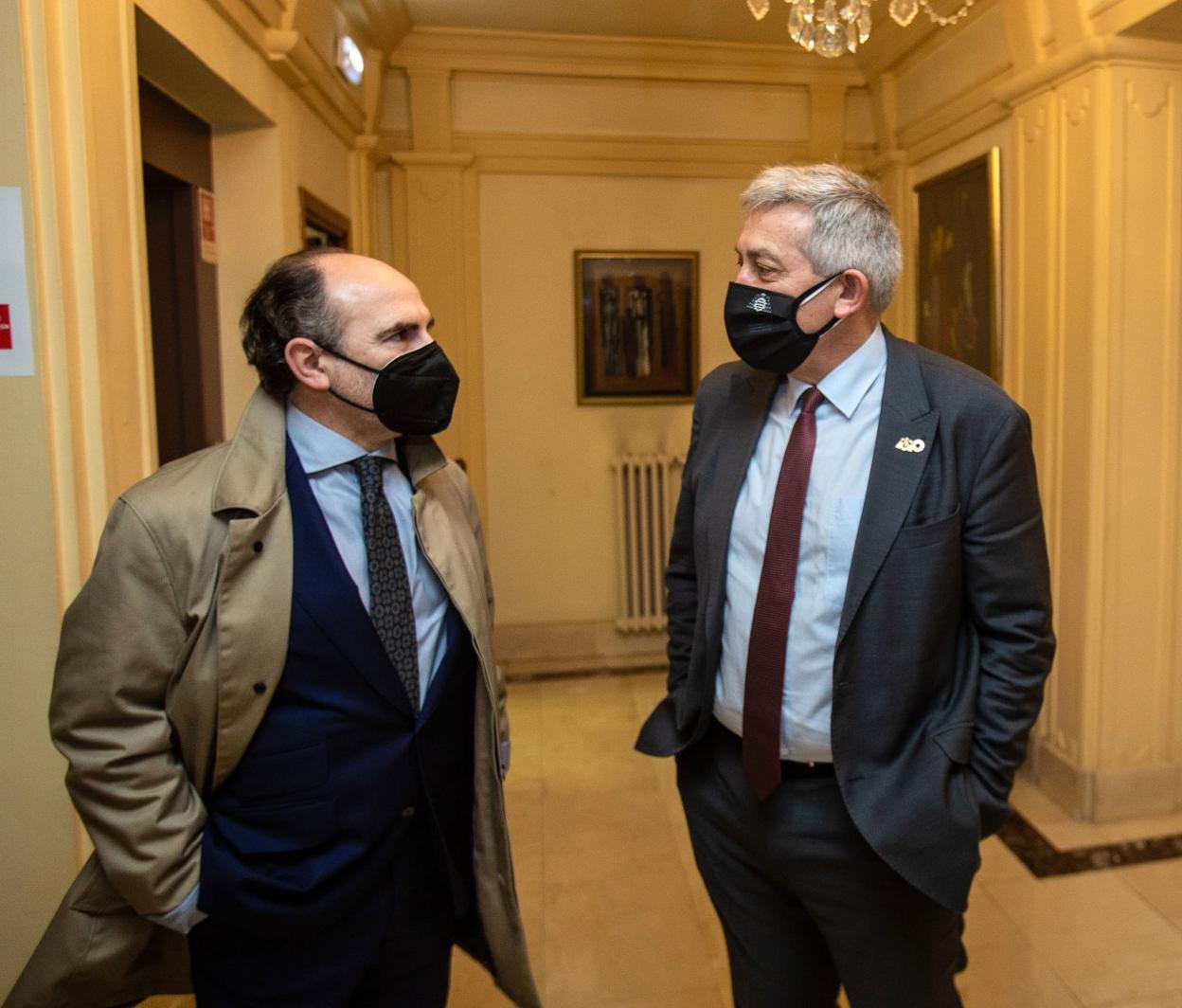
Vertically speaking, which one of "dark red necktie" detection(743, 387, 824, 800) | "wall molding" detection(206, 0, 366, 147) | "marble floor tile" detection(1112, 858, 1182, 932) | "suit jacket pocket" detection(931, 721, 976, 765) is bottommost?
"marble floor tile" detection(1112, 858, 1182, 932)

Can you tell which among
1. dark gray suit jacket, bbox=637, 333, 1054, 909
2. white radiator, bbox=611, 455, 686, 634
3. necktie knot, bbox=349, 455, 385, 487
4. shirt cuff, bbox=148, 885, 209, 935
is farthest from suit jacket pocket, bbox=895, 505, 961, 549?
white radiator, bbox=611, 455, 686, 634

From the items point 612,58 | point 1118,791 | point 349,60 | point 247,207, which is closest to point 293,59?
point 247,207

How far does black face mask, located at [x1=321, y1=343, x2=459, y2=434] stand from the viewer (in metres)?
1.47

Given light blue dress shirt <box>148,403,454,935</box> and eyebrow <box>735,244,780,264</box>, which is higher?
eyebrow <box>735,244,780,264</box>

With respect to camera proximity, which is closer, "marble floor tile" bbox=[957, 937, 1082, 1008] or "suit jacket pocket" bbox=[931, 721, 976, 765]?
"suit jacket pocket" bbox=[931, 721, 976, 765]

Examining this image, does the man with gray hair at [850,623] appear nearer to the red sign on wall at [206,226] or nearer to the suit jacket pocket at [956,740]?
the suit jacket pocket at [956,740]

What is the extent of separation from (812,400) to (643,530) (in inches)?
140

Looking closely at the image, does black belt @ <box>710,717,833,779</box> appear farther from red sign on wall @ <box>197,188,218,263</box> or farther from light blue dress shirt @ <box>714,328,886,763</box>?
red sign on wall @ <box>197,188,218,263</box>

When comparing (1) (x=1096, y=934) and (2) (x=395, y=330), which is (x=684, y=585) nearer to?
(2) (x=395, y=330)

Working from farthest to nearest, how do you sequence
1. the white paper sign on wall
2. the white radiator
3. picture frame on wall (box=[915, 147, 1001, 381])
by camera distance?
the white radiator
picture frame on wall (box=[915, 147, 1001, 381])
the white paper sign on wall

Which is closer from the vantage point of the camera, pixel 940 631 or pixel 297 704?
pixel 297 704

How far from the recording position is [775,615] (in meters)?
1.54

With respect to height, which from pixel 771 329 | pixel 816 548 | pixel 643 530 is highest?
pixel 771 329

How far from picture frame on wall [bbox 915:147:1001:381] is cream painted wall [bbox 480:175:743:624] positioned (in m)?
1.08
